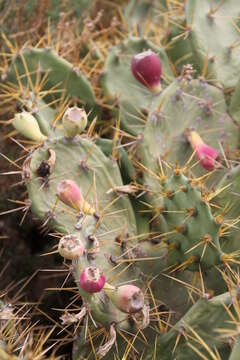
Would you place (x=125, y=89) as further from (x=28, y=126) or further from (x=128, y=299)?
(x=128, y=299)

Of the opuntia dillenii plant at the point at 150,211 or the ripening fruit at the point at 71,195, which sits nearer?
the opuntia dillenii plant at the point at 150,211

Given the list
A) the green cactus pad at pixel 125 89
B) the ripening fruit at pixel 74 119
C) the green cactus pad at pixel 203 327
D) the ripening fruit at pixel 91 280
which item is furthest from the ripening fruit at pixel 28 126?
the green cactus pad at pixel 203 327

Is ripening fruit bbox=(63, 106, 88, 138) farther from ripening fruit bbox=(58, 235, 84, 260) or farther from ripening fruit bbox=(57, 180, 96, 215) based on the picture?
ripening fruit bbox=(58, 235, 84, 260)

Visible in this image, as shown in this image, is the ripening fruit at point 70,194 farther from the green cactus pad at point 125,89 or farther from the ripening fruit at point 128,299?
the green cactus pad at point 125,89

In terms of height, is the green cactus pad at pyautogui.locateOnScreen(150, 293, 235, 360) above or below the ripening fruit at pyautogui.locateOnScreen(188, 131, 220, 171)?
below

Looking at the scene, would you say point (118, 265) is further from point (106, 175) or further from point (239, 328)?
point (239, 328)

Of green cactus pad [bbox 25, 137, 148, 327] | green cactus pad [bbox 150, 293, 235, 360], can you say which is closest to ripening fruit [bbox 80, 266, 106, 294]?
green cactus pad [bbox 25, 137, 148, 327]
